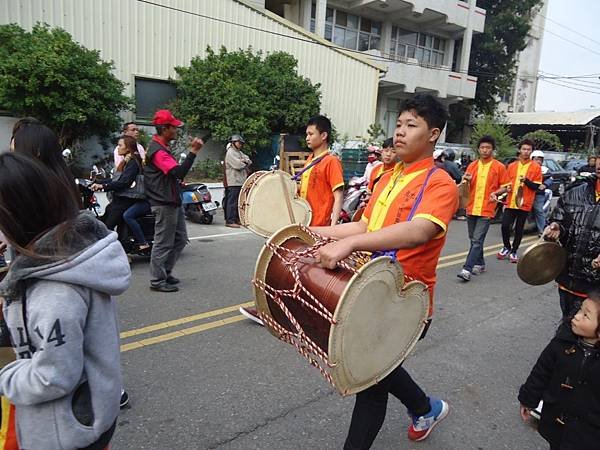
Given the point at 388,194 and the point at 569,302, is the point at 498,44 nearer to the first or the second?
the point at 569,302

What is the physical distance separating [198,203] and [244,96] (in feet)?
15.9

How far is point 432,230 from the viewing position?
2.15 meters

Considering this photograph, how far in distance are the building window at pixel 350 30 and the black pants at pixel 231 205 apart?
13595 mm

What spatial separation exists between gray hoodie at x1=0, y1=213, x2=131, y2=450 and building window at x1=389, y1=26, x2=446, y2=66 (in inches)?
933

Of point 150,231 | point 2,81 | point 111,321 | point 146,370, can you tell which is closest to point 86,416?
point 111,321

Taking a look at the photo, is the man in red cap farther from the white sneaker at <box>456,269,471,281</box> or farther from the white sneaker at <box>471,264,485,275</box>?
the white sneaker at <box>471,264,485,275</box>

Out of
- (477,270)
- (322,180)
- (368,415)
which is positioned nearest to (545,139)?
(477,270)

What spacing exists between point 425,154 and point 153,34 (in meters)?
12.6

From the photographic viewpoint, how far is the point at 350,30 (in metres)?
22.6

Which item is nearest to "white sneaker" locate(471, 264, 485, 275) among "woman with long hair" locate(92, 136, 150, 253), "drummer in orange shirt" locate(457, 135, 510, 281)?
"drummer in orange shirt" locate(457, 135, 510, 281)

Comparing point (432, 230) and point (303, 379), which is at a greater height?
point (432, 230)

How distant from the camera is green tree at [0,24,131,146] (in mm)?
9453

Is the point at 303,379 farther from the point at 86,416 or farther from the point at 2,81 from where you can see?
the point at 2,81

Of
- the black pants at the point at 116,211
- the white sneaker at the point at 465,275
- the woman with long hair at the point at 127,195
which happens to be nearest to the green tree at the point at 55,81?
the woman with long hair at the point at 127,195
